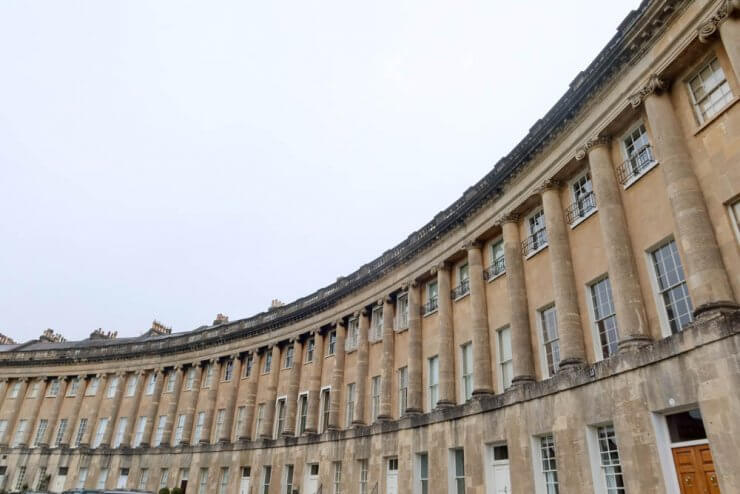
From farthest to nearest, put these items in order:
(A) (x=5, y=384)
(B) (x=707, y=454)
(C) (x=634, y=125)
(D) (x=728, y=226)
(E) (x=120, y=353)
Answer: (A) (x=5, y=384), (E) (x=120, y=353), (C) (x=634, y=125), (D) (x=728, y=226), (B) (x=707, y=454)

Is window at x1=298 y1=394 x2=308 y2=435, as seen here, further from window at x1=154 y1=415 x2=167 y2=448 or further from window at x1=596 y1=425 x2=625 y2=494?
window at x1=596 y1=425 x2=625 y2=494

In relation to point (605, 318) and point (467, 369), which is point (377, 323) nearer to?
point (467, 369)

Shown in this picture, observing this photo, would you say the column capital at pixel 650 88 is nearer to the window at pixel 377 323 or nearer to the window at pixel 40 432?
the window at pixel 377 323

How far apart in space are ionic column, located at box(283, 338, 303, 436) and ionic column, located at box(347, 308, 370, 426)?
6679 millimetres

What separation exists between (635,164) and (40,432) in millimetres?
55526

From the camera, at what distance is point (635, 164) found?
49.1ft

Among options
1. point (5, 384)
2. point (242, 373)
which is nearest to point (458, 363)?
point (242, 373)

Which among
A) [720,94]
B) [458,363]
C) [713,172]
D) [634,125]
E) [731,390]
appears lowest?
[731,390]

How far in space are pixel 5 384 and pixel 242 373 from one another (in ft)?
98.7

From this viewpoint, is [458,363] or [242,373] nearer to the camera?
[458,363]

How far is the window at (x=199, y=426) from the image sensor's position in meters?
39.9

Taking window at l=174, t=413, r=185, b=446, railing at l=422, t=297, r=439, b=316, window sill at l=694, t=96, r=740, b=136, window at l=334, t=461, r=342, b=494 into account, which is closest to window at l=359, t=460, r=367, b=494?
window at l=334, t=461, r=342, b=494

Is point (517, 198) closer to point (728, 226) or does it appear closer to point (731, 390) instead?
point (728, 226)

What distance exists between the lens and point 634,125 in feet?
49.9
